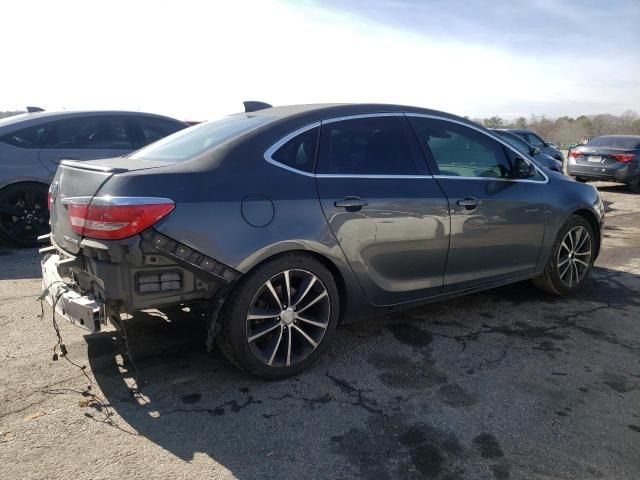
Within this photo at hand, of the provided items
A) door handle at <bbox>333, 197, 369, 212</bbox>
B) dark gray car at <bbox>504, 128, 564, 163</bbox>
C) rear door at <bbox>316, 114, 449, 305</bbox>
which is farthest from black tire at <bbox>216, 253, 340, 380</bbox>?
dark gray car at <bbox>504, 128, 564, 163</bbox>

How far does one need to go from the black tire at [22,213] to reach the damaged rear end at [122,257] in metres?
3.97

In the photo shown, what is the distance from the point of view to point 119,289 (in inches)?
109

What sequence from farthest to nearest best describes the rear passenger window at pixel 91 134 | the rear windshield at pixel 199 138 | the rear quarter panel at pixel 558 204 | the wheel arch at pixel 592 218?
1. the rear passenger window at pixel 91 134
2. the wheel arch at pixel 592 218
3. the rear quarter panel at pixel 558 204
4. the rear windshield at pixel 199 138

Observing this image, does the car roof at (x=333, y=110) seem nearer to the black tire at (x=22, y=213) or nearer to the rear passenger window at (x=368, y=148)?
the rear passenger window at (x=368, y=148)

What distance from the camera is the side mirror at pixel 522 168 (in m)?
4.41

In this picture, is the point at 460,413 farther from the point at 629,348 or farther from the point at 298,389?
the point at 629,348

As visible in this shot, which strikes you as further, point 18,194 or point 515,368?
point 18,194

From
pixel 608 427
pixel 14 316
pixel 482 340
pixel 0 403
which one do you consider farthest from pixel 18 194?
pixel 608 427

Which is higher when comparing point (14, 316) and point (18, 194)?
point (18, 194)

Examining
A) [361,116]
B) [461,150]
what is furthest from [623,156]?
[361,116]

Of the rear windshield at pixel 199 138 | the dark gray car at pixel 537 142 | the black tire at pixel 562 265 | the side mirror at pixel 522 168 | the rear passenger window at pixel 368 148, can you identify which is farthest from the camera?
the dark gray car at pixel 537 142

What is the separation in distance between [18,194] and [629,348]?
259 inches

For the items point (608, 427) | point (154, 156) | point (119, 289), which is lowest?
point (608, 427)

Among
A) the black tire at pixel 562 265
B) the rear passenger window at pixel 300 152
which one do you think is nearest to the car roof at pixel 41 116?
the rear passenger window at pixel 300 152
